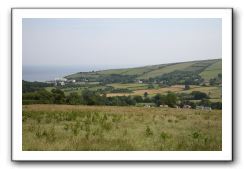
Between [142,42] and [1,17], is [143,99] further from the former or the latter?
[1,17]

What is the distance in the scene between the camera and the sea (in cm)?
1188

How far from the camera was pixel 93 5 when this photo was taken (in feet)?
39.1

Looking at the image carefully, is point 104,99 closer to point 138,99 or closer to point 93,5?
point 138,99

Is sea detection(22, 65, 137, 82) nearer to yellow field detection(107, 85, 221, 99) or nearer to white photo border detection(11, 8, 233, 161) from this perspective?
white photo border detection(11, 8, 233, 161)

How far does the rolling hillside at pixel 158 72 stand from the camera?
11.9m

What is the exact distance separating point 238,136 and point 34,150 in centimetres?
185

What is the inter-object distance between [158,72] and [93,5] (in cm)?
85

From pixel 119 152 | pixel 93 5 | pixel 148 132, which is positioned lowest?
pixel 119 152

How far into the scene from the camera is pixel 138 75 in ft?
39.3

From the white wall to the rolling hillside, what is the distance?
0.23 m

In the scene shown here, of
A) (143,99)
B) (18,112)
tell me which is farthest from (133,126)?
(18,112)

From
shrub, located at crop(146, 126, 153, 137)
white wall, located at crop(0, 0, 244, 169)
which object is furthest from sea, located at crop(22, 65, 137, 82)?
shrub, located at crop(146, 126, 153, 137)

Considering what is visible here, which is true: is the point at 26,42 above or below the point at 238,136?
above

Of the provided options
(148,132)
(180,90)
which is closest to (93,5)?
(180,90)
